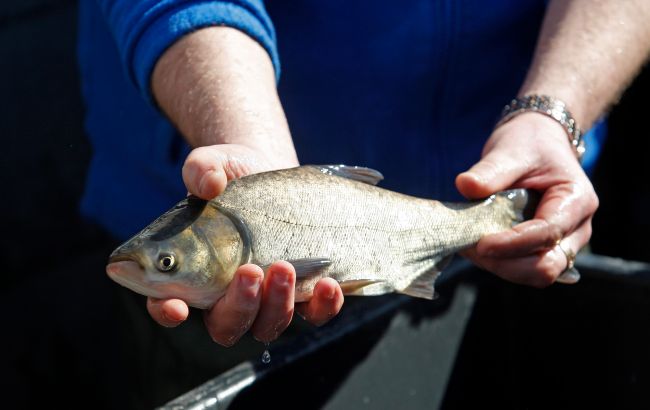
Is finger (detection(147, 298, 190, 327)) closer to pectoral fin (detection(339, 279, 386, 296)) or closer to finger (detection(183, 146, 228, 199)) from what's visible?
finger (detection(183, 146, 228, 199))

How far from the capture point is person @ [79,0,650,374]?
1989 mm

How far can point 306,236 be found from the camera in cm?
168

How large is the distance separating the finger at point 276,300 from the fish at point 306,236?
0.24ft

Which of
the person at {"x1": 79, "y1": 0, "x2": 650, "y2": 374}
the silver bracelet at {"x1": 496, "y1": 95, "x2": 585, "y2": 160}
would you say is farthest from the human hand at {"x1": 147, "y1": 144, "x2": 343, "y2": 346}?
the silver bracelet at {"x1": 496, "y1": 95, "x2": 585, "y2": 160}

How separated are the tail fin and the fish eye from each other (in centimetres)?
92

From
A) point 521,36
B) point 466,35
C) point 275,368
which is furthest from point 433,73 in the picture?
point 275,368

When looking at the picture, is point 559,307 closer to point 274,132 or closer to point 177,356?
point 274,132

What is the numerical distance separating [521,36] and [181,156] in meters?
1.05

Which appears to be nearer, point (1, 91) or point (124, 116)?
point (124, 116)

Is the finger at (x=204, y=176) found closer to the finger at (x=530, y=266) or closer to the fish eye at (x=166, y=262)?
the fish eye at (x=166, y=262)

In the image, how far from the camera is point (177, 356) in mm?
2762

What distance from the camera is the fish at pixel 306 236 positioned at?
5.03ft

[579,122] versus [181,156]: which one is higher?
[579,122]

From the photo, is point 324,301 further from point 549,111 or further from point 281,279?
point 549,111
